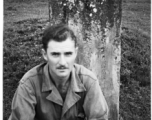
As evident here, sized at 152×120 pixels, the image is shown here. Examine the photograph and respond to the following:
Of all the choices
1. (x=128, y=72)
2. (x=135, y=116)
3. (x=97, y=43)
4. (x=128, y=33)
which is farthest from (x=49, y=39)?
(x=128, y=33)

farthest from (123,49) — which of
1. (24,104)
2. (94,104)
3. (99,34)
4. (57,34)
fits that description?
(24,104)

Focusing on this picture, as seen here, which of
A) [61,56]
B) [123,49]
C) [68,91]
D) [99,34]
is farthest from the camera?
[123,49]

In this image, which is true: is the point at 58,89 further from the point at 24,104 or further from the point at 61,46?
the point at 61,46

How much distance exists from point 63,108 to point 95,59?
3.31 ft

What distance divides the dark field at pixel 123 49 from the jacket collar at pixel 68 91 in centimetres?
157

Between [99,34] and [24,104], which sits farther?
[99,34]

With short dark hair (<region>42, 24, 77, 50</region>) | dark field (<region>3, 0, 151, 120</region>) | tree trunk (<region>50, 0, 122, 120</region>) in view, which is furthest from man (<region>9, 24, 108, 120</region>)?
dark field (<region>3, 0, 151, 120</region>)

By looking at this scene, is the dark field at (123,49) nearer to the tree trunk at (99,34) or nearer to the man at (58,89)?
the tree trunk at (99,34)

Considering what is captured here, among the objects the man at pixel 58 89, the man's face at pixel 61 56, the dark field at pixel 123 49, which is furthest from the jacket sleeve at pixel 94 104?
the dark field at pixel 123 49

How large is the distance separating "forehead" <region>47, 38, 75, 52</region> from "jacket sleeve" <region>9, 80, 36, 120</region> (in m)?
0.49

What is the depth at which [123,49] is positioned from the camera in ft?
18.2

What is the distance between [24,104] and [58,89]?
41 centimetres

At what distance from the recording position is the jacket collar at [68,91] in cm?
279

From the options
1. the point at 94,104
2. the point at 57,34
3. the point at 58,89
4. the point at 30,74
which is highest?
the point at 57,34
